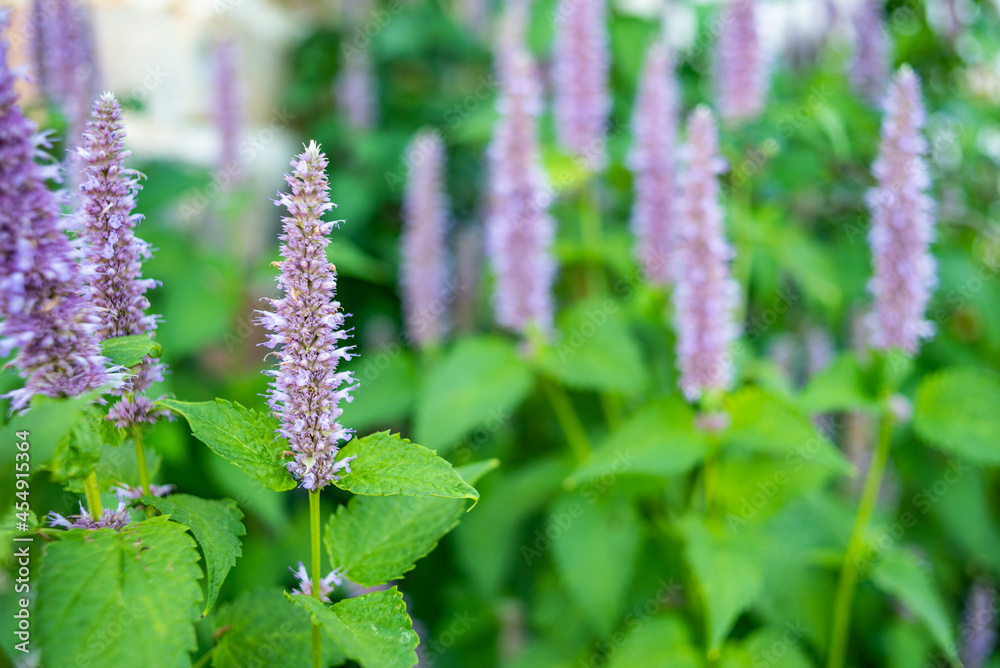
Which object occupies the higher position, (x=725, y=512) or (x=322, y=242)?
(x=322, y=242)

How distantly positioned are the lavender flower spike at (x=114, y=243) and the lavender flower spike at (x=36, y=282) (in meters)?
0.04

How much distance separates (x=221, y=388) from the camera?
8.15 feet

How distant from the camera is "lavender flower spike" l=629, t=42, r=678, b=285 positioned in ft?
6.99

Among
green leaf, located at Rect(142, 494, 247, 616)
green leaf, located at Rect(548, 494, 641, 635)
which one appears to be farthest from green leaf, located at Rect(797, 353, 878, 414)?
green leaf, located at Rect(142, 494, 247, 616)

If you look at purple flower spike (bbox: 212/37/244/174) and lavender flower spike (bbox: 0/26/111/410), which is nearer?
lavender flower spike (bbox: 0/26/111/410)

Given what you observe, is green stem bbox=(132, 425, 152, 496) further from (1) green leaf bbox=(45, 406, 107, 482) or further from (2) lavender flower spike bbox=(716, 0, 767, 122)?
(2) lavender flower spike bbox=(716, 0, 767, 122)

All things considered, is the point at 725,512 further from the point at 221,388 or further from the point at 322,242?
the point at 221,388

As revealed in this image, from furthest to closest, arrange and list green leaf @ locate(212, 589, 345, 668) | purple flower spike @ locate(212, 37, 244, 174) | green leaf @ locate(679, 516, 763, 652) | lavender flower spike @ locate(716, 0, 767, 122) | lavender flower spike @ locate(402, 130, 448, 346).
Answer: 1. purple flower spike @ locate(212, 37, 244, 174)
2. lavender flower spike @ locate(716, 0, 767, 122)
3. lavender flower spike @ locate(402, 130, 448, 346)
4. green leaf @ locate(679, 516, 763, 652)
5. green leaf @ locate(212, 589, 345, 668)

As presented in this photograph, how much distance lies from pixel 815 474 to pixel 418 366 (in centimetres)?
129

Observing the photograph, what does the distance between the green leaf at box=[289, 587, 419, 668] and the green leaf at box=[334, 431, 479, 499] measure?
11cm

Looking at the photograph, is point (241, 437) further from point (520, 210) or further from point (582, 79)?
point (582, 79)

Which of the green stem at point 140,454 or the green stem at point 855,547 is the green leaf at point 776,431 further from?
the green stem at point 140,454

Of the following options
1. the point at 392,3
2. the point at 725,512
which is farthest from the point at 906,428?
the point at 392,3

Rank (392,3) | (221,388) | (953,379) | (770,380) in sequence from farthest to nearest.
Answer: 1. (392,3)
2. (221,388)
3. (770,380)
4. (953,379)
